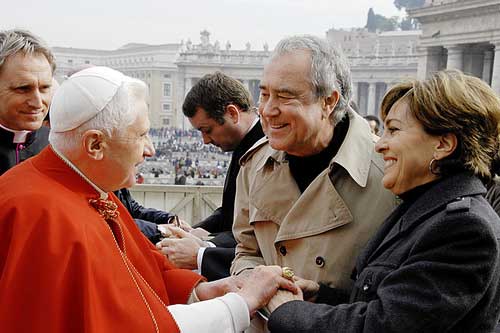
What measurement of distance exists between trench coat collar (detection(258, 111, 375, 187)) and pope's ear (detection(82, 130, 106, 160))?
0.90 metres

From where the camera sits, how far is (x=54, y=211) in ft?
5.60

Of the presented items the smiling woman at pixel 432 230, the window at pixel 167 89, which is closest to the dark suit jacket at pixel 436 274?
the smiling woman at pixel 432 230

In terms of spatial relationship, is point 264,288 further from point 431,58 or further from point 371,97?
point 371,97

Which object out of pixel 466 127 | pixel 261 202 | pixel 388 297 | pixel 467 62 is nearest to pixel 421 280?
pixel 388 297

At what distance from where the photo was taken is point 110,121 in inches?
72.2

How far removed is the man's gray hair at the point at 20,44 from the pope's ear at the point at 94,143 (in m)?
1.28

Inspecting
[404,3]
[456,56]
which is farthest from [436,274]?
[404,3]

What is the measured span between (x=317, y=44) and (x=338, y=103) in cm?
27

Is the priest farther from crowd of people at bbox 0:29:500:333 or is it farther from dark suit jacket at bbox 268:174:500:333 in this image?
dark suit jacket at bbox 268:174:500:333

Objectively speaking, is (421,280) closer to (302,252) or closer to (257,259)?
(302,252)

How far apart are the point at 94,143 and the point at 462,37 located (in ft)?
71.0

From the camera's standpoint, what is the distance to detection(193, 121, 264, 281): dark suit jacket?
298 centimetres

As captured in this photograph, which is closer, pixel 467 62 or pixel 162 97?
pixel 467 62

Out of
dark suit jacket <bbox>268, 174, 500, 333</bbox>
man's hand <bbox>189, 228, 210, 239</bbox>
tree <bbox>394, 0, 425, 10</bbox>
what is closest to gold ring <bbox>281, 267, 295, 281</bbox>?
dark suit jacket <bbox>268, 174, 500, 333</bbox>
